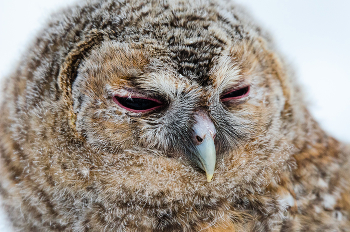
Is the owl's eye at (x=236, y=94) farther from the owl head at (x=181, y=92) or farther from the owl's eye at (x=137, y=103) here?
the owl's eye at (x=137, y=103)

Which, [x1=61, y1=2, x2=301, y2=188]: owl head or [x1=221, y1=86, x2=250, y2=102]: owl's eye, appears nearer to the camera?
[x1=61, y1=2, x2=301, y2=188]: owl head

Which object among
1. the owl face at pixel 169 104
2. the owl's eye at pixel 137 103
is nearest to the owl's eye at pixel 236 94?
the owl face at pixel 169 104

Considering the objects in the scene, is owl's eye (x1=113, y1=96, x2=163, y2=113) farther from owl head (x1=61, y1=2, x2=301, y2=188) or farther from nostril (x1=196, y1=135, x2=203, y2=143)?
nostril (x1=196, y1=135, x2=203, y2=143)

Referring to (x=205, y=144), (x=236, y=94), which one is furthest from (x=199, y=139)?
(x=236, y=94)

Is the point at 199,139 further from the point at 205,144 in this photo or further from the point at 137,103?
the point at 137,103

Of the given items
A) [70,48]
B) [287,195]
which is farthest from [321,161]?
[70,48]

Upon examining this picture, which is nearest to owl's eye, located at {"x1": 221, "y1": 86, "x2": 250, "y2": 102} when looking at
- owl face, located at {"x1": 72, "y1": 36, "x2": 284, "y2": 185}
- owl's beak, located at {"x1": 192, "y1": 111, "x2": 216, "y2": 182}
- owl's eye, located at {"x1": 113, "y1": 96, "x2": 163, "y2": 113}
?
owl face, located at {"x1": 72, "y1": 36, "x2": 284, "y2": 185}

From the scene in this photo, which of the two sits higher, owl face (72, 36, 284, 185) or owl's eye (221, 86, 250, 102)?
owl's eye (221, 86, 250, 102)

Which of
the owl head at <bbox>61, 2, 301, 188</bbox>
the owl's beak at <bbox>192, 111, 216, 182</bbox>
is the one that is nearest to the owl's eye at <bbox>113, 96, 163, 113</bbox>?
the owl head at <bbox>61, 2, 301, 188</bbox>
